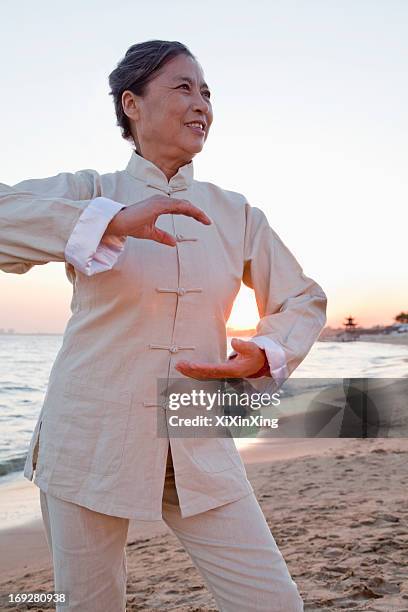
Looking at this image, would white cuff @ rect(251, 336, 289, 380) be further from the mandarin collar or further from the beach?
the beach

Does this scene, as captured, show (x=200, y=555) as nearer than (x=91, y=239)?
No

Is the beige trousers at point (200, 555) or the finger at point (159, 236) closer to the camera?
the finger at point (159, 236)

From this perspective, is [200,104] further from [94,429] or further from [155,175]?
[94,429]

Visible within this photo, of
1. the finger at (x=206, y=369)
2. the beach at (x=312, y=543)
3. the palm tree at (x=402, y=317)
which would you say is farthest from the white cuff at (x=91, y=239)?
the palm tree at (x=402, y=317)

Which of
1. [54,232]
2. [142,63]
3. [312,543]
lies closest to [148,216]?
[54,232]

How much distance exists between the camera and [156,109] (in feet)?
6.56

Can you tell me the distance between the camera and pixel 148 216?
154 centimetres

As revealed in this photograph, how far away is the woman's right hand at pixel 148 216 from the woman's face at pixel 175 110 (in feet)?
1.66

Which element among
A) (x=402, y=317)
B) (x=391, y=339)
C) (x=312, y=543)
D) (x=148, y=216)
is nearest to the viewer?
(x=148, y=216)

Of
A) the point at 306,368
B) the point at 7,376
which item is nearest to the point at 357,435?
the point at 7,376

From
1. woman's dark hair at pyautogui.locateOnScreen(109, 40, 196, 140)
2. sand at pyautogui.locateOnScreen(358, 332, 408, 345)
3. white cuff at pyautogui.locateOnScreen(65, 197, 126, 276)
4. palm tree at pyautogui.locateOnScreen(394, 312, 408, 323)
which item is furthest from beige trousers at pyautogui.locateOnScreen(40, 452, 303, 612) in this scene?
palm tree at pyautogui.locateOnScreen(394, 312, 408, 323)

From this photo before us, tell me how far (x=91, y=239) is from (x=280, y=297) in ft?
2.13

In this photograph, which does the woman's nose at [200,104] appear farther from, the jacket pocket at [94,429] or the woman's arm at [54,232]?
the jacket pocket at [94,429]

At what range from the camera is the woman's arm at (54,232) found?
1573mm
